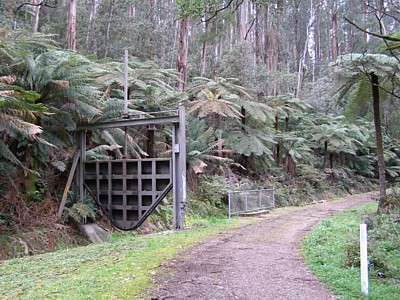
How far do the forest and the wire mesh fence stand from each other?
2.14 feet

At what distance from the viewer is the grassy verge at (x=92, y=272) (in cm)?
Answer: 533

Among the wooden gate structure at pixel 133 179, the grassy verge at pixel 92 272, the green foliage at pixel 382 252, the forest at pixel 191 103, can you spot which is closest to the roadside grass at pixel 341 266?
the green foliage at pixel 382 252

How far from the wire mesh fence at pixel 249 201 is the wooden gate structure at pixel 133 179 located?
15.6 ft

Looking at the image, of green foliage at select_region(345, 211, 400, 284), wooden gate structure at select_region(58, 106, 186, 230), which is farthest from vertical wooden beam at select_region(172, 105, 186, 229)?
green foliage at select_region(345, 211, 400, 284)

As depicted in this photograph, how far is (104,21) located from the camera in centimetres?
2816

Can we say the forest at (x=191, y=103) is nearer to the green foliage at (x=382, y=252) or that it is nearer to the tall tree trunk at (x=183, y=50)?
the tall tree trunk at (x=183, y=50)

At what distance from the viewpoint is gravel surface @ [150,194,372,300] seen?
215 inches

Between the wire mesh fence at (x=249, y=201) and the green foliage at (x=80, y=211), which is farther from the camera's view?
the wire mesh fence at (x=249, y=201)

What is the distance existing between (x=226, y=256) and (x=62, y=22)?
981 inches

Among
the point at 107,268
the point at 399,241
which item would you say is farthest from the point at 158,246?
the point at 399,241

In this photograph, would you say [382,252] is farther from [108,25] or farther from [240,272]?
[108,25]

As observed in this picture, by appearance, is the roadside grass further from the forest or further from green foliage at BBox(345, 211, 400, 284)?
the forest

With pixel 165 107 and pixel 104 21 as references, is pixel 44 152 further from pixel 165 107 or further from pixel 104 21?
pixel 104 21

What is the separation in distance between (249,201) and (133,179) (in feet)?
22.1
